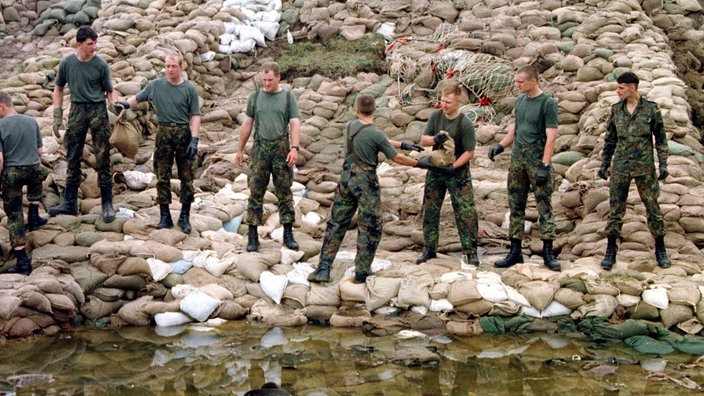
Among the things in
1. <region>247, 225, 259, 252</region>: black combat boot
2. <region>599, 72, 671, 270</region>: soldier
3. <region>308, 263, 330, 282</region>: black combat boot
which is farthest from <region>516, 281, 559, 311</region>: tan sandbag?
<region>247, 225, 259, 252</region>: black combat boot

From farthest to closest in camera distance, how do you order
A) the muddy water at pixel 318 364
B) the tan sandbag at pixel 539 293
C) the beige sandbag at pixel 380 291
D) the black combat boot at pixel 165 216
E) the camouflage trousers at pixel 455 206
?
1. the black combat boot at pixel 165 216
2. the camouflage trousers at pixel 455 206
3. the beige sandbag at pixel 380 291
4. the tan sandbag at pixel 539 293
5. the muddy water at pixel 318 364

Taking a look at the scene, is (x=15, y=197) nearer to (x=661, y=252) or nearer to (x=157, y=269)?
(x=157, y=269)

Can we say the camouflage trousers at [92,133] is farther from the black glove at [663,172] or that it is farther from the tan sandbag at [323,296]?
the black glove at [663,172]

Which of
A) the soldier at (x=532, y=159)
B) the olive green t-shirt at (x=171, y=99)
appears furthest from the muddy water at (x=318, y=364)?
the olive green t-shirt at (x=171, y=99)

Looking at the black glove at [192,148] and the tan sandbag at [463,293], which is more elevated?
the black glove at [192,148]

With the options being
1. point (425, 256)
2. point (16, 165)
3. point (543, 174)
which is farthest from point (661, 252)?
point (16, 165)

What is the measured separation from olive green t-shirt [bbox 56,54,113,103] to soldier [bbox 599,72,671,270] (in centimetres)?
496

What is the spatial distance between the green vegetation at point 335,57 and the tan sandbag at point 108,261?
5.91m

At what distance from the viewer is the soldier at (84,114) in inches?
372

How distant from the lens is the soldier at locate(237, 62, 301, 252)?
29.9 feet

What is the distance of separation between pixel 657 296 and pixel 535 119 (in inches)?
75.9

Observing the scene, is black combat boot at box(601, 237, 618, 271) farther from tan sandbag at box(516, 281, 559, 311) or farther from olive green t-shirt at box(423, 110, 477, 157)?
olive green t-shirt at box(423, 110, 477, 157)

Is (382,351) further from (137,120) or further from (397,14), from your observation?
(397,14)

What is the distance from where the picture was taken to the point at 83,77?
30.9ft
